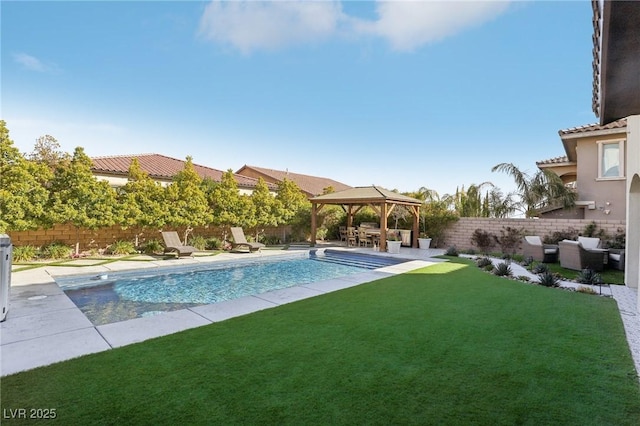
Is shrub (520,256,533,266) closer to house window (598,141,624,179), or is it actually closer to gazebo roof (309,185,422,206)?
gazebo roof (309,185,422,206)

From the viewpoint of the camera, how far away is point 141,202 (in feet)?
47.0

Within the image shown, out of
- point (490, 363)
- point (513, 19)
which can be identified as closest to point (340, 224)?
point (513, 19)

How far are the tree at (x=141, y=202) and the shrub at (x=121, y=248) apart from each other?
997mm

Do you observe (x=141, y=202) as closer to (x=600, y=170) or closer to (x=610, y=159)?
(x=600, y=170)

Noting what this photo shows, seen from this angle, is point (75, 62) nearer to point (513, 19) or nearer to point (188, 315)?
point (188, 315)

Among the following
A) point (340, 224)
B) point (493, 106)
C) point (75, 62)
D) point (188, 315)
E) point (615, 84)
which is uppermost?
point (493, 106)

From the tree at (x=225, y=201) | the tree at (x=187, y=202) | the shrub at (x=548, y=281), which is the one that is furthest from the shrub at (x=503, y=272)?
the tree at (x=187, y=202)

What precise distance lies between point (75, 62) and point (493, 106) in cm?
2070

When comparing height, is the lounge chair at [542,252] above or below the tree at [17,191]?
below

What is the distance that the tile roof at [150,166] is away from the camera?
16906 mm

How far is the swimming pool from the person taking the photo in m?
7.31

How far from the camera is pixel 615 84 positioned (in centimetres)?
343

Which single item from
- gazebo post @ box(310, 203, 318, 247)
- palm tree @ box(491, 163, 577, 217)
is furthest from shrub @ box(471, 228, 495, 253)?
gazebo post @ box(310, 203, 318, 247)

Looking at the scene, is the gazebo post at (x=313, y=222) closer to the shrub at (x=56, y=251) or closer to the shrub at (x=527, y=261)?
the shrub at (x=527, y=261)
